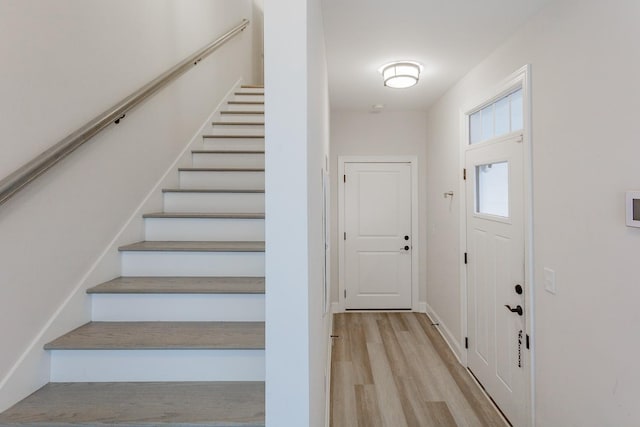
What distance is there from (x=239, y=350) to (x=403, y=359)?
2.22 m

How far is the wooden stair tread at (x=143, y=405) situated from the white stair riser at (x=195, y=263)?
596 millimetres

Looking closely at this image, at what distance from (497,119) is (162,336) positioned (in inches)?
100

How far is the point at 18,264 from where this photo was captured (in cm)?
126

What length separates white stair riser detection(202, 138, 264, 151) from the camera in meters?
2.96

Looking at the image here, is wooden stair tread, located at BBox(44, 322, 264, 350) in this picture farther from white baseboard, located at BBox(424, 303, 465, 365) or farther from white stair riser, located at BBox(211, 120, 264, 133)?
white baseboard, located at BBox(424, 303, 465, 365)

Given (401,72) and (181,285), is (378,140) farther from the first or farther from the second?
(181,285)

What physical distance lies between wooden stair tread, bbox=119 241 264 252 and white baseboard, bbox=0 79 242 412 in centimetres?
9

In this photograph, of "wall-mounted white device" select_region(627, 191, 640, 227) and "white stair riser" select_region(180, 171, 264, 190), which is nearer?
"wall-mounted white device" select_region(627, 191, 640, 227)

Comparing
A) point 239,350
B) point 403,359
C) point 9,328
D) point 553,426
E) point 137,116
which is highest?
point 137,116

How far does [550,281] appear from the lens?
183 centimetres

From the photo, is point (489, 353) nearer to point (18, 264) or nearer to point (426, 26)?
point (426, 26)

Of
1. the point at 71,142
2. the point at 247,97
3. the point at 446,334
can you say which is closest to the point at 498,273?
the point at 446,334

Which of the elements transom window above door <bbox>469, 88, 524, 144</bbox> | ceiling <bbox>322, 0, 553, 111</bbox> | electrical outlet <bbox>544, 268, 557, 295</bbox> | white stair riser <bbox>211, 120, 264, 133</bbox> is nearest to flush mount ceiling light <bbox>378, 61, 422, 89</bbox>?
ceiling <bbox>322, 0, 553, 111</bbox>

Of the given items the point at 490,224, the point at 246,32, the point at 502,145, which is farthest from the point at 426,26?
the point at 246,32
